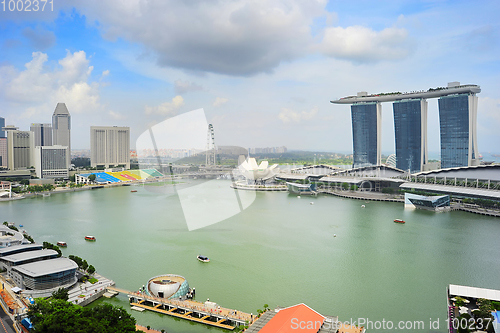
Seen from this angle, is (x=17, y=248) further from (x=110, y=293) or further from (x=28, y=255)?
(x=110, y=293)

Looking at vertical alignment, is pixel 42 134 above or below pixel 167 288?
above

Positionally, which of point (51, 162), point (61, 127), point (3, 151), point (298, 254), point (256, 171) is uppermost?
point (61, 127)

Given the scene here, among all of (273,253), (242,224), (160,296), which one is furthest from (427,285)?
(242,224)

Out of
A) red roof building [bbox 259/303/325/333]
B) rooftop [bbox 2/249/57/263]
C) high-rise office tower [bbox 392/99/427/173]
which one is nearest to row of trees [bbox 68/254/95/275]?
rooftop [bbox 2/249/57/263]

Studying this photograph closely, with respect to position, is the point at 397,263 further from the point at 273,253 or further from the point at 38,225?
the point at 38,225

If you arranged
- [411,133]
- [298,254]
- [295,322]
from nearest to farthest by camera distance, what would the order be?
[295,322], [298,254], [411,133]

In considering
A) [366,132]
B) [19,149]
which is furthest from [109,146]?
[366,132]

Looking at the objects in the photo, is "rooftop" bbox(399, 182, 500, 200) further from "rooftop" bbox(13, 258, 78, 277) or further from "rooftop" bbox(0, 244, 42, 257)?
"rooftop" bbox(0, 244, 42, 257)
